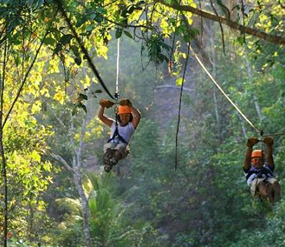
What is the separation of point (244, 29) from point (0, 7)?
1.75 metres

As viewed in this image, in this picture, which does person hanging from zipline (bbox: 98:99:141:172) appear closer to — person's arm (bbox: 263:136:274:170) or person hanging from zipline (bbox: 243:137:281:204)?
person's arm (bbox: 263:136:274:170)

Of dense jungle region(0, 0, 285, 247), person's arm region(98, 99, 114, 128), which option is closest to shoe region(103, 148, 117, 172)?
person's arm region(98, 99, 114, 128)

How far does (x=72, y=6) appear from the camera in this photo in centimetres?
338

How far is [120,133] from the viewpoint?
15.4 ft

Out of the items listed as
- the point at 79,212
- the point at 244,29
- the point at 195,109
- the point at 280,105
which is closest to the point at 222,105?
the point at 195,109

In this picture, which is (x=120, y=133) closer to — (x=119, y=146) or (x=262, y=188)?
(x=119, y=146)

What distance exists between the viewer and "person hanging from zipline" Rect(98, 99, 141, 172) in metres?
4.52

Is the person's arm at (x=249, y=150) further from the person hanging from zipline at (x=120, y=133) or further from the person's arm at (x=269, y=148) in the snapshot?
the person hanging from zipline at (x=120, y=133)

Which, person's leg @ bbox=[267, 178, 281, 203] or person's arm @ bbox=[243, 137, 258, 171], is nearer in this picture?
person's arm @ bbox=[243, 137, 258, 171]

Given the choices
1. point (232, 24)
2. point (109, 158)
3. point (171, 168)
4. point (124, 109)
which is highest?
point (171, 168)

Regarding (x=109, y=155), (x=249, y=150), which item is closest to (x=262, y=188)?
(x=249, y=150)

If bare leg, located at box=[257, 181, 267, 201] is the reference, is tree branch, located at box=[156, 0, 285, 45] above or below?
above

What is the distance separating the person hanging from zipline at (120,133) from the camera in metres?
4.52

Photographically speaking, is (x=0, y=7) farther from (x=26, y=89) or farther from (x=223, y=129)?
(x=223, y=129)
